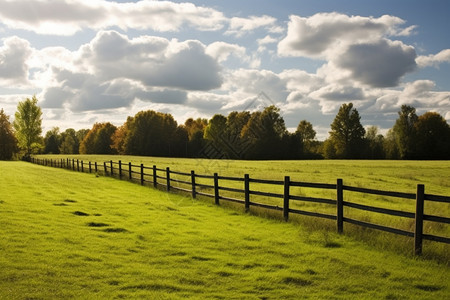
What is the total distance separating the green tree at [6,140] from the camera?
331ft

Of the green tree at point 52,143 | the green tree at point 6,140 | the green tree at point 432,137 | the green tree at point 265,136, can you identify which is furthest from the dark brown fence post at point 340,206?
the green tree at point 52,143

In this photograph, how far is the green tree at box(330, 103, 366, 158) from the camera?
90.9 metres

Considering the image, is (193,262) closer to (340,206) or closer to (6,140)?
(340,206)

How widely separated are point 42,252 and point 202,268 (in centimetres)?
368

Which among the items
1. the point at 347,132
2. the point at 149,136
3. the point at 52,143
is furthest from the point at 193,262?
the point at 52,143

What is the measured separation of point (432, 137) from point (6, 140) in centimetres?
10168

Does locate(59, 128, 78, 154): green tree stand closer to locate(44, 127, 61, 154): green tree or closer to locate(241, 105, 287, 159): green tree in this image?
locate(44, 127, 61, 154): green tree

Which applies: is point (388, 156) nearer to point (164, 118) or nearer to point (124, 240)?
point (164, 118)

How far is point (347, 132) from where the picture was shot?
92938mm

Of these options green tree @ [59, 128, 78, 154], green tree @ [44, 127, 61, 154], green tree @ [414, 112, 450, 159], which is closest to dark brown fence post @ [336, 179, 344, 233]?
green tree @ [414, 112, 450, 159]

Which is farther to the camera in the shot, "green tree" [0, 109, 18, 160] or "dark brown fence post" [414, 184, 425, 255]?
"green tree" [0, 109, 18, 160]

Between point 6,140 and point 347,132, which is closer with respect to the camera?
point 347,132

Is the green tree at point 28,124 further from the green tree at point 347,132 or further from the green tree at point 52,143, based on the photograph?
the green tree at point 52,143

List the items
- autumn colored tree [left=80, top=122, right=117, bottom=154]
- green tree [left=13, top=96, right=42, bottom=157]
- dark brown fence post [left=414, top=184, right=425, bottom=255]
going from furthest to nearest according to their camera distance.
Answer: autumn colored tree [left=80, top=122, right=117, bottom=154] < green tree [left=13, top=96, right=42, bottom=157] < dark brown fence post [left=414, top=184, right=425, bottom=255]
